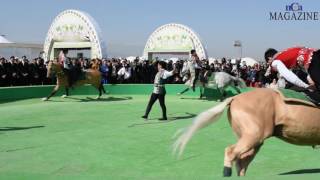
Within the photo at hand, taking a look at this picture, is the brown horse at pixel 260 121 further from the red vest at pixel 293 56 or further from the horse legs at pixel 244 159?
the red vest at pixel 293 56

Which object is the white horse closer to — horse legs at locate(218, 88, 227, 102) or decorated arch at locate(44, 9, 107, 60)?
horse legs at locate(218, 88, 227, 102)

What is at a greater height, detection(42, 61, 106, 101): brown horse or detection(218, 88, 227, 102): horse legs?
detection(42, 61, 106, 101): brown horse

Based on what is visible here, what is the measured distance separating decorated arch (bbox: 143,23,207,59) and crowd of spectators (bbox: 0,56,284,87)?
16.7 meters

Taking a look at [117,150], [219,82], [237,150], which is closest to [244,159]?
[237,150]

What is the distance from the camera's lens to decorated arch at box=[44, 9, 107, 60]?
4466 centimetres

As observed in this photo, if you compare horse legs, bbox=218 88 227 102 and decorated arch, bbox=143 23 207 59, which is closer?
horse legs, bbox=218 88 227 102

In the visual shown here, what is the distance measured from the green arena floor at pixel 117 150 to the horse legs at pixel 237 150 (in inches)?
5.7

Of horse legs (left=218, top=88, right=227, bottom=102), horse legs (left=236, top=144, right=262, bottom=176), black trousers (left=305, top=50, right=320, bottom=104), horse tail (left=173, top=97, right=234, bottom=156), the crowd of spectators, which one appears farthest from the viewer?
the crowd of spectators

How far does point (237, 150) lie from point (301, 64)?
1.57 m

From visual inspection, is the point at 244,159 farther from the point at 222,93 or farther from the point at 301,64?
the point at 222,93

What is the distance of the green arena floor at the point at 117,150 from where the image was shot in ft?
25.7

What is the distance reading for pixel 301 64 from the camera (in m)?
6.86

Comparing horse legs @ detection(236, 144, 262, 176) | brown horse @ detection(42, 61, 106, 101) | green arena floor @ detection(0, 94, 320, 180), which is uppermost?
brown horse @ detection(42, 61, 106, 101)

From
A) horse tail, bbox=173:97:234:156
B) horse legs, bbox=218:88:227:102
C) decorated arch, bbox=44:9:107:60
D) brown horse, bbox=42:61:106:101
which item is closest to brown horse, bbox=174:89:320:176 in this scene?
horse tail, bbox=173:97:234:156
